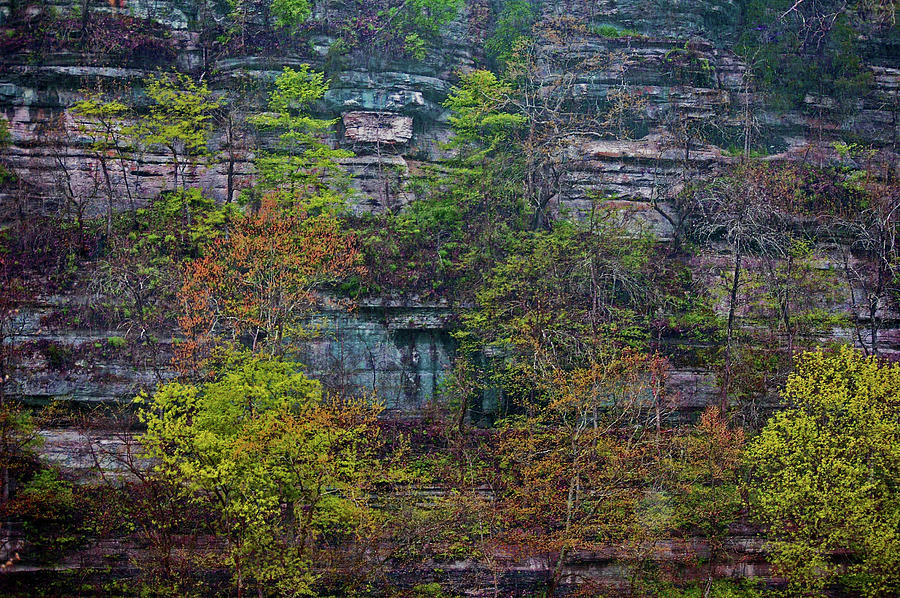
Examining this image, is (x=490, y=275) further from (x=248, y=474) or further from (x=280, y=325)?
(x=248, y=474)

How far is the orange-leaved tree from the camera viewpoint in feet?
88.5

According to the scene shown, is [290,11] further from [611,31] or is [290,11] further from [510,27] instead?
[611,31]

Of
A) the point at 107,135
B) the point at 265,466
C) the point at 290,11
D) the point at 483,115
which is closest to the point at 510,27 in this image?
the point at 483,115

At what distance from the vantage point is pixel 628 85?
127 ft

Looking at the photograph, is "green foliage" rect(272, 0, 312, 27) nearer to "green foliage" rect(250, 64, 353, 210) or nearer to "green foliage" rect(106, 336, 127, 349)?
"green foliage" rect(250, 64, 353, 210)

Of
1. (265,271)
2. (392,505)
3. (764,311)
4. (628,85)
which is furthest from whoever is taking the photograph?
(628,85)

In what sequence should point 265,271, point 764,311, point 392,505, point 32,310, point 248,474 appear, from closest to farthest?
point 248,474 < point 392,505 < point 265,271 < point 32,310 < point 764,311

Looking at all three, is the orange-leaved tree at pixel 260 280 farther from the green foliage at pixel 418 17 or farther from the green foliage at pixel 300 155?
the green foliage at pixel 418 17

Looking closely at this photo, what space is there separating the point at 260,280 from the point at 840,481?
58.6ft

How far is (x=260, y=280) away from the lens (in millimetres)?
27438

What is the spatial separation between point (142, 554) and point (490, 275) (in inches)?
600

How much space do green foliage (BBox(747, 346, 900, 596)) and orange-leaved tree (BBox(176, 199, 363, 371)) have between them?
14.6m

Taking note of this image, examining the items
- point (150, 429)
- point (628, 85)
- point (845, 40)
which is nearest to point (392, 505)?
point (150, 429)

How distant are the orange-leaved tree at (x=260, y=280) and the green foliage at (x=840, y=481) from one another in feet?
47.9
